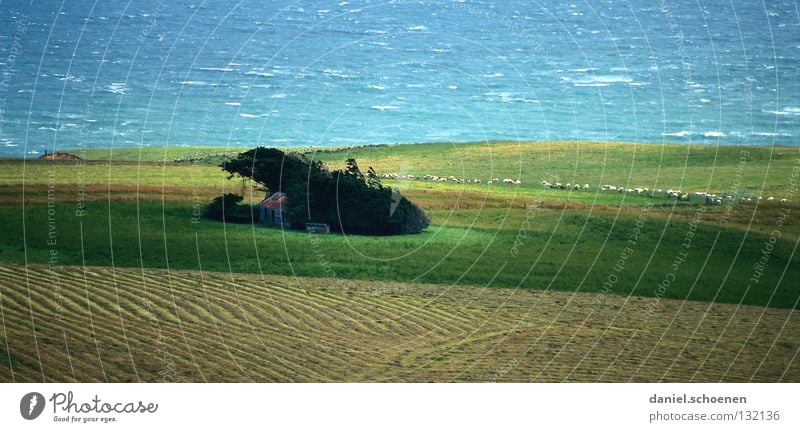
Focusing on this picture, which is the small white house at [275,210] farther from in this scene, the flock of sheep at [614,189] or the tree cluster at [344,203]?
the flock of sheep at [614,189]

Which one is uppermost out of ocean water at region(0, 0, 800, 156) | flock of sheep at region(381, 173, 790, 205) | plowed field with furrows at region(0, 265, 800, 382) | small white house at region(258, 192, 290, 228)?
ocean water at region(0, 0, 800, 156)

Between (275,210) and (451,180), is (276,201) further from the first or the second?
(451,180)

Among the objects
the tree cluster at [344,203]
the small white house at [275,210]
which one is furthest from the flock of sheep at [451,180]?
the small white house at [275,210]

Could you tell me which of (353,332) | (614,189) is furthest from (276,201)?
(614,189)

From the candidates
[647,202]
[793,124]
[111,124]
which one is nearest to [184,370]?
[647,202]

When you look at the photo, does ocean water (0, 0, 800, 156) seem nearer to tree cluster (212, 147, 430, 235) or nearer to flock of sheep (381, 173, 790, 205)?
flock of sheep (381, 173, 790, 205)

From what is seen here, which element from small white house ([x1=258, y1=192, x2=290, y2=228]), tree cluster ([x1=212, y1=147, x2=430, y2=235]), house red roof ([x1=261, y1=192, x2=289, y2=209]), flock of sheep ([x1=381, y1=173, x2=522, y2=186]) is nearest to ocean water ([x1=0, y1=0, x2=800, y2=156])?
flock of sheep ([x1=381, y1=173, x2=522, y2=186])
